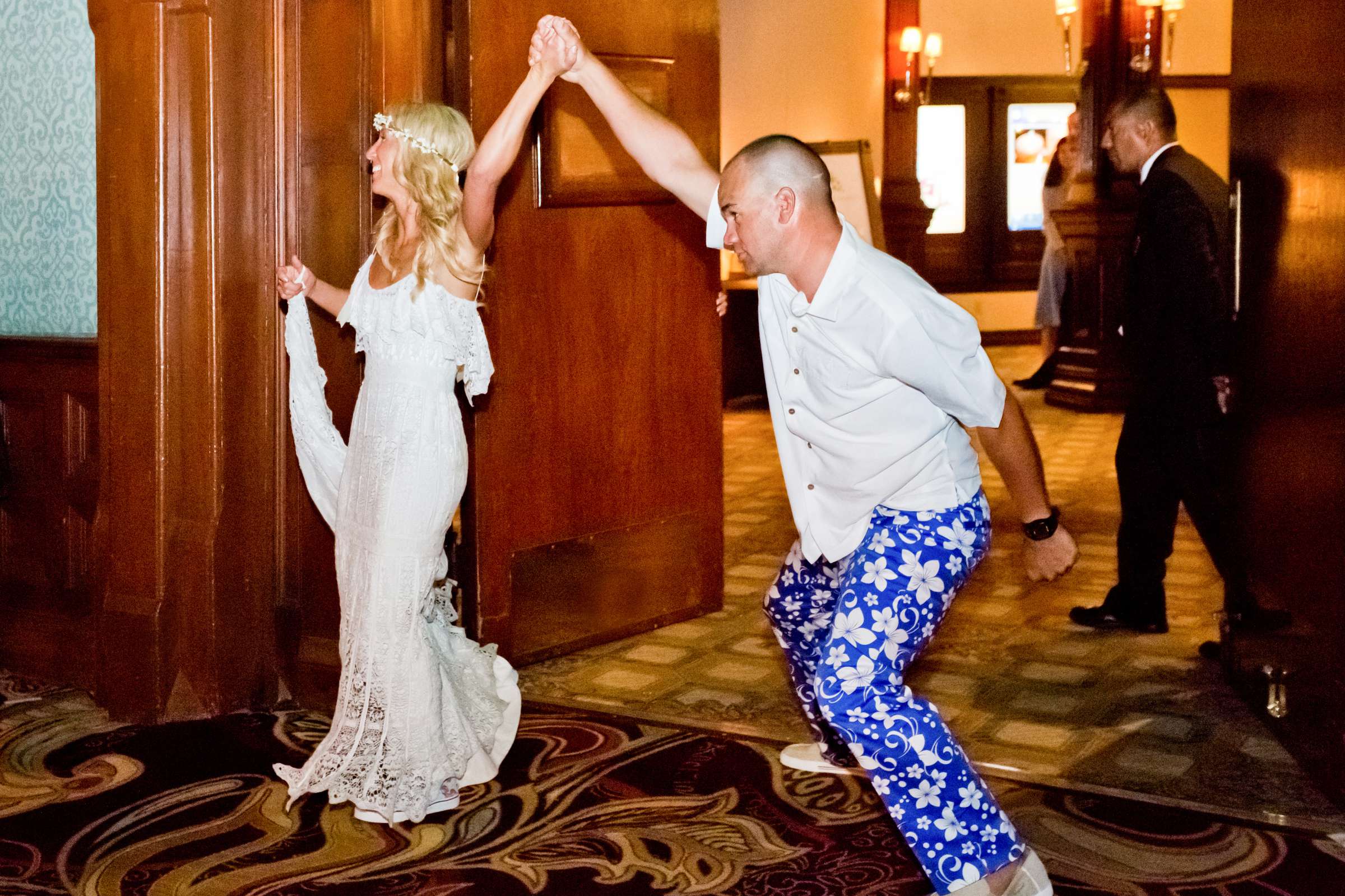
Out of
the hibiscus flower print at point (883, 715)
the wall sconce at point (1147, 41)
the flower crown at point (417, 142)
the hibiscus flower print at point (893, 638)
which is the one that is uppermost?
the wall sconce at point (1147, 41)

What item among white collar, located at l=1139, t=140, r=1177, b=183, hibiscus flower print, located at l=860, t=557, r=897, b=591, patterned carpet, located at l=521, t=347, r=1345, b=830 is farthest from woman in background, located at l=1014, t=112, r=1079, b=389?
hibiscus flower print, located at l=860, t=557, r=897, b=591

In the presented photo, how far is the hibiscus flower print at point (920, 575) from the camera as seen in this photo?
279cm

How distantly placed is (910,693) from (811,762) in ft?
3.19

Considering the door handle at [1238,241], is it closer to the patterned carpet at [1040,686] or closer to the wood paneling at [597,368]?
the patterned carpet at [1040,686]

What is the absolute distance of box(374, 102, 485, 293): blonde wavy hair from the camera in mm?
3398

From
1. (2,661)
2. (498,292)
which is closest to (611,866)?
(498,292)

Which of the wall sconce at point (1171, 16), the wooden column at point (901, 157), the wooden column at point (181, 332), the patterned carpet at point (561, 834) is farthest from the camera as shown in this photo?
the wooden column at point (901, 157)

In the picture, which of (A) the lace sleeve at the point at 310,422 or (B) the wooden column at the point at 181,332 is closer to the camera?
(A) the lace sleeve at the point at 310,422

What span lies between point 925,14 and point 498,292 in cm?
1242

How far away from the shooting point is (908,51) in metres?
14.8

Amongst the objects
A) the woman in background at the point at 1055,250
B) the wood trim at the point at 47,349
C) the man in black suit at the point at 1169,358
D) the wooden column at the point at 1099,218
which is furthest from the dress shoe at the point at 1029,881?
the woman in background at the point at 1055,250

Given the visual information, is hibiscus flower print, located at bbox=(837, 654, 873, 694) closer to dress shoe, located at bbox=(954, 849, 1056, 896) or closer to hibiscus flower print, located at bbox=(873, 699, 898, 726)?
hibiscus flower print, located at bbox=(873, 699, 898, 726)

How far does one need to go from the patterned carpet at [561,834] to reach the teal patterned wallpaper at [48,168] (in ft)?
4.42

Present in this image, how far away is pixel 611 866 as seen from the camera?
121 inches
